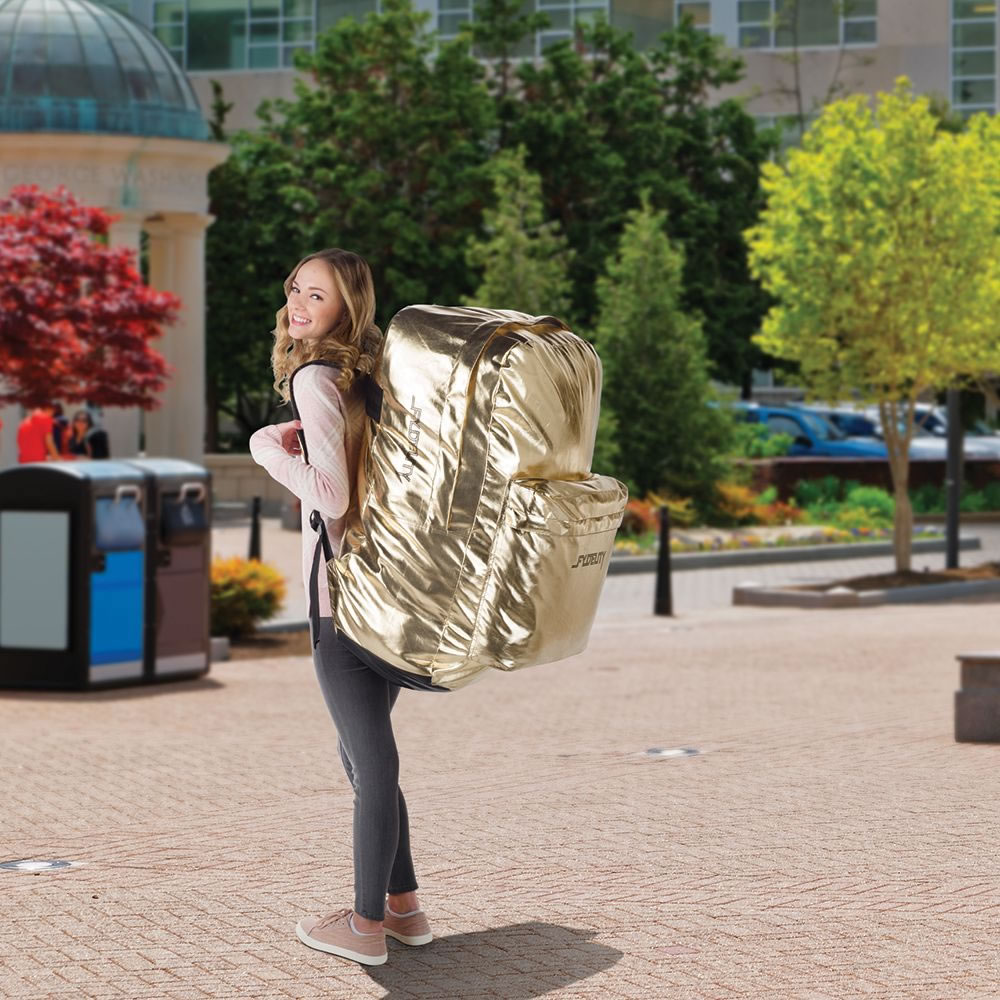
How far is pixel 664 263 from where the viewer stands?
103 feet

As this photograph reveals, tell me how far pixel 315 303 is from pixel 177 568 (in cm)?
825

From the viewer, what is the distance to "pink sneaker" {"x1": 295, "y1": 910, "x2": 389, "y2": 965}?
584cm

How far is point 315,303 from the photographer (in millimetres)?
5773

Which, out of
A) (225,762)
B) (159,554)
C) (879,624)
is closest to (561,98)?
(879,624)

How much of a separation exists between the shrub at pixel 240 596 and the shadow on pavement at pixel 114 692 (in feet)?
8.10

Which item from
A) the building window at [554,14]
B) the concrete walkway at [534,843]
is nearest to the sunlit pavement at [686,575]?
the concrete walkway at [534,843]

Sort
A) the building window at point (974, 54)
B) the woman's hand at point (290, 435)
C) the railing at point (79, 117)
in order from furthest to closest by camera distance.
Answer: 1. the building window at point (974, 54)
2. the railing at point (79, 117)
3. the woman's hand at point (290, 435)

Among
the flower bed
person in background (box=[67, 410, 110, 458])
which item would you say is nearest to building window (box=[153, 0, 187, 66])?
person in background (box=[67, 410, 110, 458])

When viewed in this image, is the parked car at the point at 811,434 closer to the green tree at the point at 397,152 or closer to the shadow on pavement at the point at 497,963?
the green tree at the point at 397,152

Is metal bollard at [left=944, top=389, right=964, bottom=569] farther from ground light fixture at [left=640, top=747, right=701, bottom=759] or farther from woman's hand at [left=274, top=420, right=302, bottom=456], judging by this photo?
woman's hand at [left=274, top=420, right=302, bottom=456]

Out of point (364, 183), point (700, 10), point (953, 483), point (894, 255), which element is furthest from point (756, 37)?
point (894, 255)

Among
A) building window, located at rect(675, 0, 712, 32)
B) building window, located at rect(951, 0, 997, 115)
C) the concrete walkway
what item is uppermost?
building window, located at rect(675, 0, 712, 32)

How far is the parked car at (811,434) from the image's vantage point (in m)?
39.5

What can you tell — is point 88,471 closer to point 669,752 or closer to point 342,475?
point 669,752
